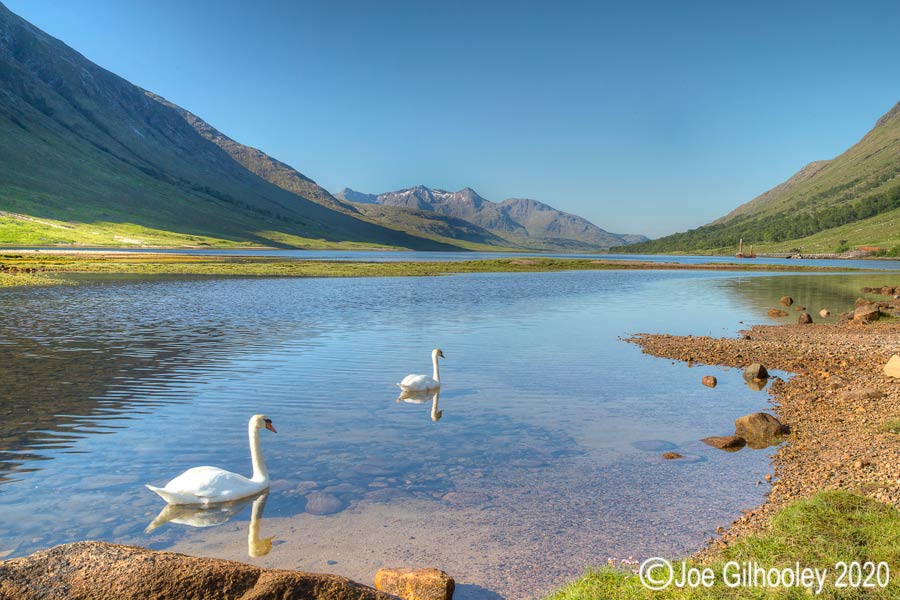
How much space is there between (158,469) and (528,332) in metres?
29.1

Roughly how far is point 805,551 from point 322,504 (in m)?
8.81

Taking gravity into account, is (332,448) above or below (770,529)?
below

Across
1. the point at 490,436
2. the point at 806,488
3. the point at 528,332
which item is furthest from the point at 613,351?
the point at 806,488

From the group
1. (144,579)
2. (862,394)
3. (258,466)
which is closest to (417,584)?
(144,579)

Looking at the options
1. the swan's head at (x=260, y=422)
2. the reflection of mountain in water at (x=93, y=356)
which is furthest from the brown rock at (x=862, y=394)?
the reflection of mountain in water at (x=93, y=356)

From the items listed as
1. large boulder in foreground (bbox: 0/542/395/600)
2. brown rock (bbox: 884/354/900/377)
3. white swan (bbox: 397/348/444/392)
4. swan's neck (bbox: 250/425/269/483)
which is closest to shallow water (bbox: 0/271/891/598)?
swan's neck (bbox: 250/425/269/483)

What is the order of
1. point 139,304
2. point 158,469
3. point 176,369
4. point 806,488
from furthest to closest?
point 139,304 < point 176,369 < point 158,469 < point 806,488

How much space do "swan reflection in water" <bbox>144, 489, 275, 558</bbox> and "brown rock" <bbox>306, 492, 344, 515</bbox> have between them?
937mm

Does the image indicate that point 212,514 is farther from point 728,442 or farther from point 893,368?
point 893,368

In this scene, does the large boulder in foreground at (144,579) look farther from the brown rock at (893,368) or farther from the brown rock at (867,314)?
the brown rock at (867,314)

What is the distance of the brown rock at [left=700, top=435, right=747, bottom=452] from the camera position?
639 inches

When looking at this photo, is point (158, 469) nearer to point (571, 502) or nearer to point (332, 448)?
point (332, 448)

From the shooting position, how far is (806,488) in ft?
40.4

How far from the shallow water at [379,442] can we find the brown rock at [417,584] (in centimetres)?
95
